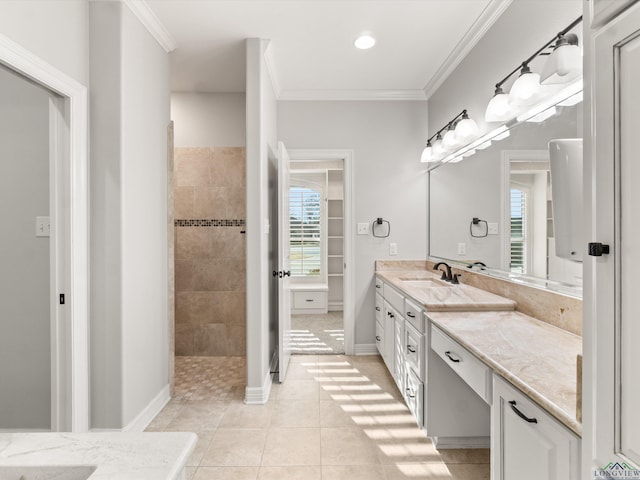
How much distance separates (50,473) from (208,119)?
11.9 feet

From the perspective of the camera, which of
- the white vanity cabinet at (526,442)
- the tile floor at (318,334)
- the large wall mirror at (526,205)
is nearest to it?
the white vanity cabinet at (526,442)

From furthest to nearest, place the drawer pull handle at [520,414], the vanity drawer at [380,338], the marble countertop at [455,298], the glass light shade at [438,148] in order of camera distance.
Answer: the vanity drawer at [380,338] < the glass light shade at [438,148] < the marble countertop at [455,298] < the drawer pull handle at [520,414]

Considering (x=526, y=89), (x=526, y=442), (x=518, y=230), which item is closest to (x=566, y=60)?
(x=526, y=89)

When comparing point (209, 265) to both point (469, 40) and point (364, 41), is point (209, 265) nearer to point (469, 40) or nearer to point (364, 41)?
point (364, 41)

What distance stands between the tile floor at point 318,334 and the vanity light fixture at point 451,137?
2214mm

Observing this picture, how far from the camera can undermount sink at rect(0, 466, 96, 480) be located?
2.07 ft

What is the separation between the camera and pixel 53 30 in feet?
5.93

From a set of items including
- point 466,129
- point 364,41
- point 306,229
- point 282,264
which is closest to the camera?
point 466,129

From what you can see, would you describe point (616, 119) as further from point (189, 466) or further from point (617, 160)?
point (189, 466)

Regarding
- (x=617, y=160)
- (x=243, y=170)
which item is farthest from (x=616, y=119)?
(x=243, y=170)

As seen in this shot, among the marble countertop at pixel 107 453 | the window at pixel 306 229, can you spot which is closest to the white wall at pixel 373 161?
the window at pixel 306 229

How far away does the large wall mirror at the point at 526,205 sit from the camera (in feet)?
4.10

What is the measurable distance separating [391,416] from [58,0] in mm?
3099

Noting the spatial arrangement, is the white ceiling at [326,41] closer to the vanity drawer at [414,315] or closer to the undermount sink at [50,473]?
the vanity drawer at [414,315]
